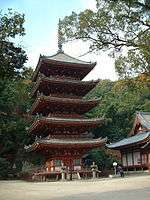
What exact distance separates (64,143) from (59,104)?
4.18 metres

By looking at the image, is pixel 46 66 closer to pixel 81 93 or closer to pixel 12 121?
pixel 81 93

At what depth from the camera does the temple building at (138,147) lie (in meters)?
39.6

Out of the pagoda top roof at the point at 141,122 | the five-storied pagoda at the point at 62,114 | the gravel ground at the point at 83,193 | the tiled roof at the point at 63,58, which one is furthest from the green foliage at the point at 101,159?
the gravel ground at the point at 83,193

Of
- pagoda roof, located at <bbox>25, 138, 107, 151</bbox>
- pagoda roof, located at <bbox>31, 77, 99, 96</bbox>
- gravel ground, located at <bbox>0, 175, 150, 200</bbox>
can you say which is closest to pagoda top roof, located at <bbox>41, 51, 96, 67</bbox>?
pagoda roof, located at <bbox>31, 77, 99, 96</bbox>

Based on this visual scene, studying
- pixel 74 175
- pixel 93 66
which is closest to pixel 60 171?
pixel 74 175

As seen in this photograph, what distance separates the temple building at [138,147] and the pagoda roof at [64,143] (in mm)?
5095

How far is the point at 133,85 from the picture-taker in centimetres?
1515

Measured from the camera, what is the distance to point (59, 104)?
37406 mm

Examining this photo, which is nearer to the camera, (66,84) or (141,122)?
(66,84)

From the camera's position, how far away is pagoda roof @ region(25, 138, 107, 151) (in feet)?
114

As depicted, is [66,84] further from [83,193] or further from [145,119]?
[83,193]

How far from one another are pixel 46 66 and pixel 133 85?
23970mm

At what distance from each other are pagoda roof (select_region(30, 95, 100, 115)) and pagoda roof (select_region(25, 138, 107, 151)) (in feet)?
11.8

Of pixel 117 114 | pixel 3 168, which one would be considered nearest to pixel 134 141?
pixel 3 168
